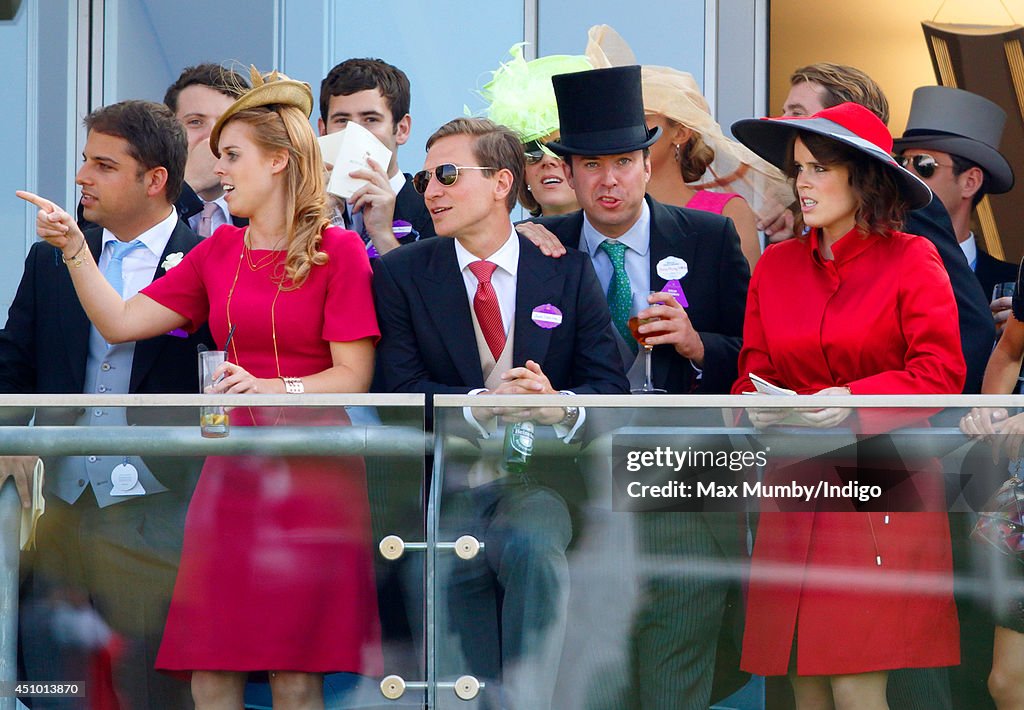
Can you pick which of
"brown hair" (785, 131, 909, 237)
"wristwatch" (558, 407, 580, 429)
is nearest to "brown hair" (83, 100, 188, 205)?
"wristwatch" (558, 407, 580, 429)

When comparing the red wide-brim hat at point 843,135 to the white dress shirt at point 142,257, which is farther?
the white dress shirt at point 142,257

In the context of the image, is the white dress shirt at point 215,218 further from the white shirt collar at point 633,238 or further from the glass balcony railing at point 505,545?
the glass balcony railing at point 505,545

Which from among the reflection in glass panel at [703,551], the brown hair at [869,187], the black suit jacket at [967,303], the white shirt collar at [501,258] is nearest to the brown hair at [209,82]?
the white shirt collar at [501,258]

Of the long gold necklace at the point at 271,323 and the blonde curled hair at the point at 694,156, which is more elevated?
the blonde curled hair at the point at 694,156

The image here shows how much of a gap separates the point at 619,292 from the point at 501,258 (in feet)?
1.62

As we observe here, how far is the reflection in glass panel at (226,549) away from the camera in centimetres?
347

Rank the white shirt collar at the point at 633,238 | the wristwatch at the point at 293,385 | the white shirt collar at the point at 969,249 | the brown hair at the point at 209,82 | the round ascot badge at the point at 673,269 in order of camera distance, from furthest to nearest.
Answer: the brown hair at the point at 209,82
the white shirt collar at the point at 969,249
the white shirt collar at the point at 633,238
the round ascot badge at the point at 673,269
the wristwatch at the point at 293,385

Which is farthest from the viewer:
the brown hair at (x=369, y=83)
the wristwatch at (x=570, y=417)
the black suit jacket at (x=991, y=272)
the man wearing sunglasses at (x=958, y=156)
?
the brown hair at (x=369, y=83)

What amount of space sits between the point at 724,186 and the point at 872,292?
4.93ft

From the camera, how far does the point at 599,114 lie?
4.68 metres

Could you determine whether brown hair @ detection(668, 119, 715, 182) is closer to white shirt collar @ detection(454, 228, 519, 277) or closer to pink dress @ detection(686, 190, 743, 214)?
pink dress @ detection(686, 190, 743, 214)

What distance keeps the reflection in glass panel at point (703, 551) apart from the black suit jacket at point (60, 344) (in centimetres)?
135

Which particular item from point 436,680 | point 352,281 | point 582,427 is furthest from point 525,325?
point 436,680

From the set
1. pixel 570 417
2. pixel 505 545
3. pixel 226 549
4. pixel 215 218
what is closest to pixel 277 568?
pixel 226 549
